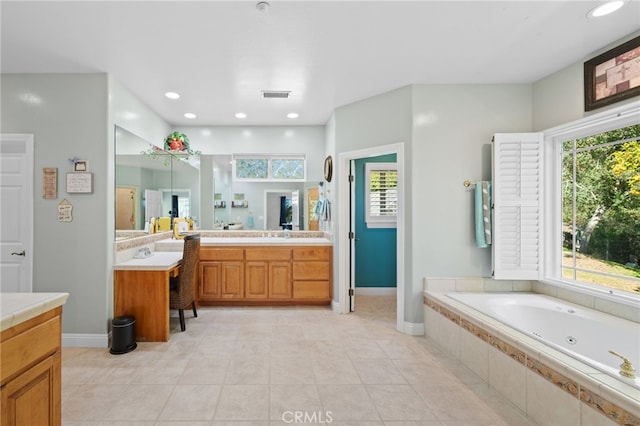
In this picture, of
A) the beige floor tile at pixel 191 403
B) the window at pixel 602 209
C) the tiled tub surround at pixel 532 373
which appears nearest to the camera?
the tiled tub surround at pixel 532 373

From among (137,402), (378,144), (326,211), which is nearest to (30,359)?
(137,402)

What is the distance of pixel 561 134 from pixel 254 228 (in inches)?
153

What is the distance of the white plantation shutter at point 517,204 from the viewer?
112 inches

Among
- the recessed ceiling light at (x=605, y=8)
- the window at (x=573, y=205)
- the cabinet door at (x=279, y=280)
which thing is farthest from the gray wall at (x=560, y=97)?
the cabinet door at (x=279, y=280)

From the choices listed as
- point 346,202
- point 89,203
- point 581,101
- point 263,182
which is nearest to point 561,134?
point 581,101

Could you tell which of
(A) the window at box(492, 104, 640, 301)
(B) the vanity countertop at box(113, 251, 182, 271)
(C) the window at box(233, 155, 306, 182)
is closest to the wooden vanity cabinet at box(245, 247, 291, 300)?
(B) the vanity countertop at box(113, 251, 182, 271)

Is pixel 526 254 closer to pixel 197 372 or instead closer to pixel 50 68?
pixel 197 372

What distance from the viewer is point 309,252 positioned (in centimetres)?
394

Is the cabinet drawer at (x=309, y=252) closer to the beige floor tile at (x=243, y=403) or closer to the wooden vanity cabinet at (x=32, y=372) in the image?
the beige floor tile at (x=243, y=403)

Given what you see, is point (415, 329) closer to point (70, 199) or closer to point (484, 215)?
point (484, 215)

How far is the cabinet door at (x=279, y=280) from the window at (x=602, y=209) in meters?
3.04

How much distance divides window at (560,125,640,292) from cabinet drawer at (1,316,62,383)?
12.5ft

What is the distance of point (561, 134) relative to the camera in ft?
8.80

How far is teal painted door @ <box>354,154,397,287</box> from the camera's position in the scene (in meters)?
4.61
